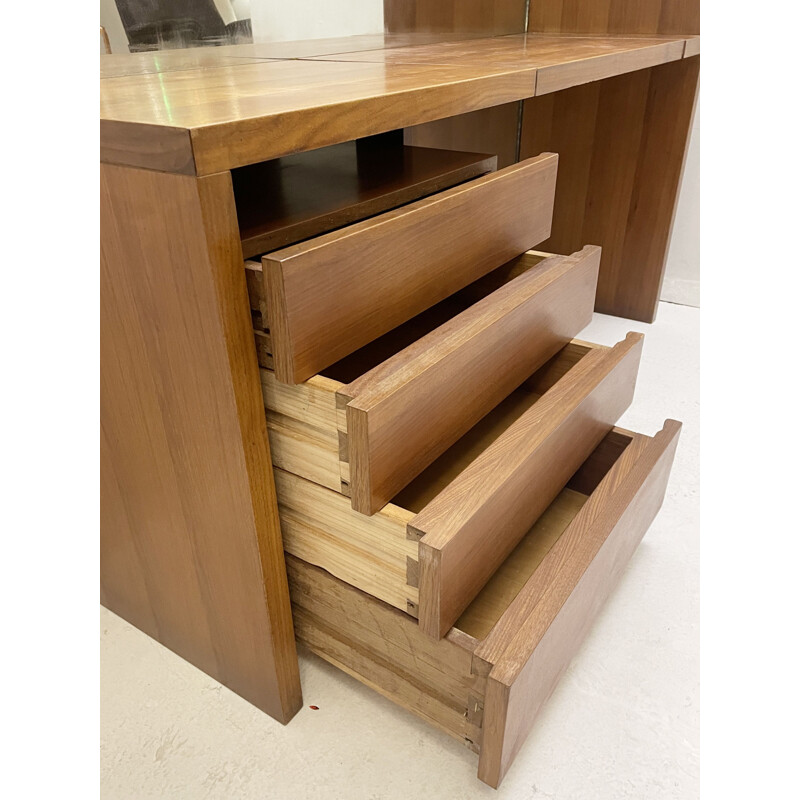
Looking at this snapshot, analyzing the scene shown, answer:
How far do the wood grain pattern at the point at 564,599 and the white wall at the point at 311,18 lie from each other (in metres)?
0.74

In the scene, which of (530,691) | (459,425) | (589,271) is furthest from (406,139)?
(530,691)

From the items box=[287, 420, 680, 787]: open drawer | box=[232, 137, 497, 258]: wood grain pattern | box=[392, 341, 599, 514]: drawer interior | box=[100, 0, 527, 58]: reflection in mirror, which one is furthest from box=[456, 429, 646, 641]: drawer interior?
box=[100, 0, 527, 58]: reflection in mirror

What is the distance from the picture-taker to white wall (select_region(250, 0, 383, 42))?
2.97 ft

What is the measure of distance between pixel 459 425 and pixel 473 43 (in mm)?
866

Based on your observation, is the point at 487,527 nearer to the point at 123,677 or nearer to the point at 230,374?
the point at 230,374

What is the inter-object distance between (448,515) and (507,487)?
0.09 metres

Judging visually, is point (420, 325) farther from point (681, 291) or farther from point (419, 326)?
point (681, 291)

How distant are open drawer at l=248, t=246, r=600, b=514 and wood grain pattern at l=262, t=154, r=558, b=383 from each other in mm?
27

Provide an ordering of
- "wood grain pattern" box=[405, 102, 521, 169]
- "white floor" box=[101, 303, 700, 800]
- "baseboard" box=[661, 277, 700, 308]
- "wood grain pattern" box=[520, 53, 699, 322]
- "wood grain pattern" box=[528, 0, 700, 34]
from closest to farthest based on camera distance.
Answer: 1. "white floor" box=[101, 303, 700, 800]
2. "wood grain pattern" box=[528, 0, 700, 34]
3. "wood grain pattern" box=[520, 53, 699, 322]
4. "wood grain pattern" box=[405, 102, 521, 169]
5. "baseboard" box=[661, 277, 700, 308]

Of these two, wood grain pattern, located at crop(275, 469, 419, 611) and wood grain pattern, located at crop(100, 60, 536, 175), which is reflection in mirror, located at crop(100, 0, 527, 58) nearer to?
wood grain pattern, located at crop(100, 60, 536, 175)

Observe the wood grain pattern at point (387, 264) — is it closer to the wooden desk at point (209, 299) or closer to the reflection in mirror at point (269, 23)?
the wooden desk at point (209, 299)

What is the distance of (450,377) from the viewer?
64cm

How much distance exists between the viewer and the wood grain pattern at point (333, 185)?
0.64m

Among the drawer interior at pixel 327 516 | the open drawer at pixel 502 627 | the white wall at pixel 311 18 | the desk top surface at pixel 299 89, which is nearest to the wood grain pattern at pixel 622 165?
the desk top surface at pixel 299 89
